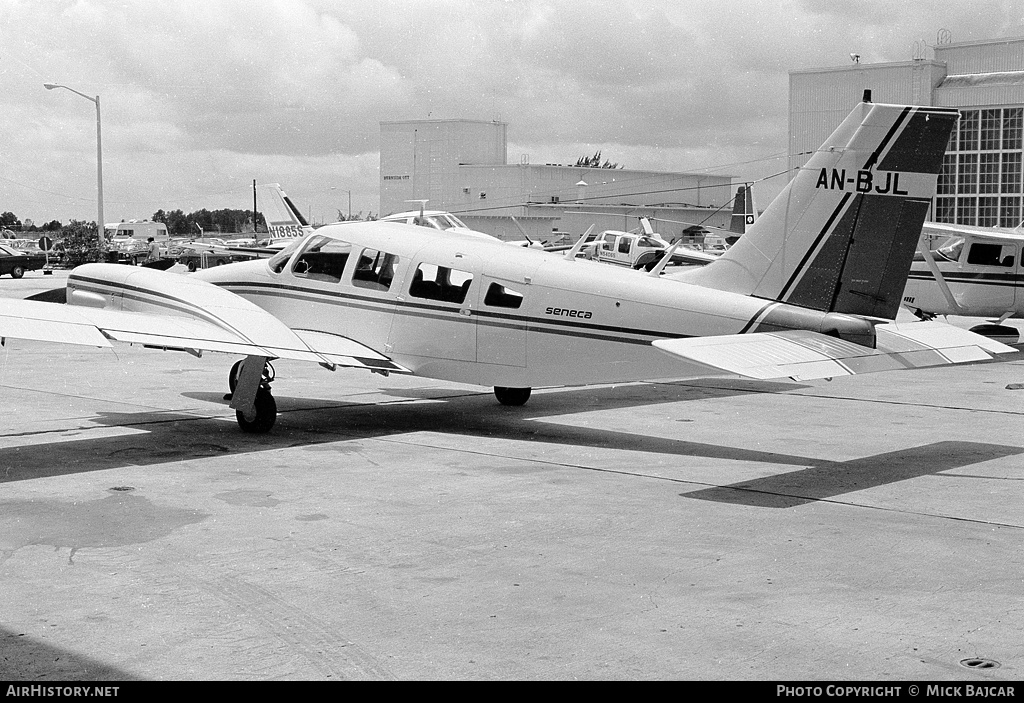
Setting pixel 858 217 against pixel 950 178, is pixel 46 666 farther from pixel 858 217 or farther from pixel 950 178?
pixel 950 178

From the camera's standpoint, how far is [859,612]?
21.2 ft

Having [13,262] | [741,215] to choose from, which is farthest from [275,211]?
[741,215]

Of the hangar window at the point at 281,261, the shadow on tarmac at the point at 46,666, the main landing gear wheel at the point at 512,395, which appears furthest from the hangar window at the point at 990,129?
the shadow on tarmac at the point at 46,666

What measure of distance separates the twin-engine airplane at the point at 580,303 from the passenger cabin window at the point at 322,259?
0.09 ft

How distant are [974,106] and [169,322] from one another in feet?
198

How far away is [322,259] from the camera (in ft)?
47.1

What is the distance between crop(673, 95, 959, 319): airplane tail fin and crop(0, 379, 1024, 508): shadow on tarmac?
1721 millimetres

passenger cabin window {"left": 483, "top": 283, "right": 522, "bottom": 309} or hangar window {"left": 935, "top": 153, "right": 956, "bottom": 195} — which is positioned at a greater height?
hangar window {"left": 935, "top": 153, "right": 956, "bottom": 195}

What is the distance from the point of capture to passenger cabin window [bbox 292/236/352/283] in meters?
14.2

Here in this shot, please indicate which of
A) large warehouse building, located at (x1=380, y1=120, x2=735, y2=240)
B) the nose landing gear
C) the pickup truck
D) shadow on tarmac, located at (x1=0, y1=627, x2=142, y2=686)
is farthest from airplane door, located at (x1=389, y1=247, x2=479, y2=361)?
large warehouse building, located at (x1=380, y1=120, x2=735, y2=240)

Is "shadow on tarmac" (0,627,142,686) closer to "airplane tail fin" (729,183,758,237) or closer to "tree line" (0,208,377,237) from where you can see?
"airplane tail fin" (729,183,758,237)

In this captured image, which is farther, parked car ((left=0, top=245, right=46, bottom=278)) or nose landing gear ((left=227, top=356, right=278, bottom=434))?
parked car ((left=0, top=245, right=46, bottom=278))

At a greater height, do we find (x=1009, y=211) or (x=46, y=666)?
(x=1009, y=211)
